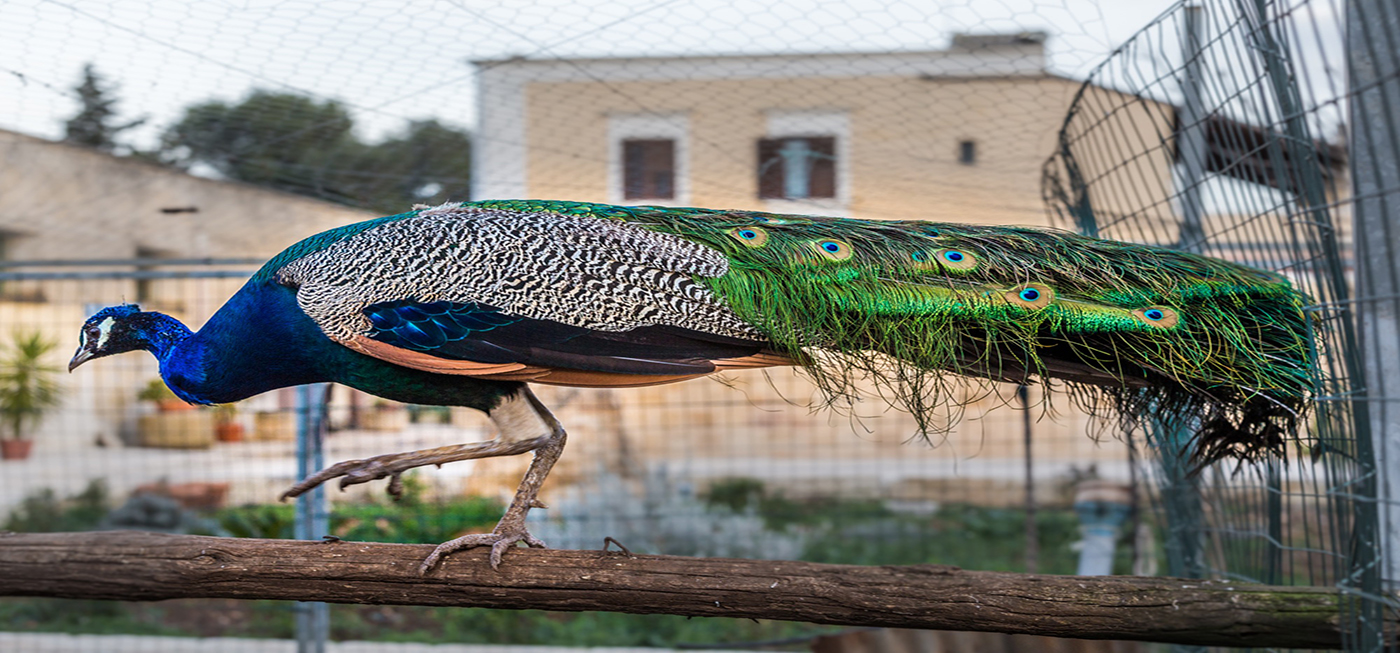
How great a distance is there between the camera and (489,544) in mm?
2779

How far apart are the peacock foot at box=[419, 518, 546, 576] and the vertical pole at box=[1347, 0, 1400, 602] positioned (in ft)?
7.25

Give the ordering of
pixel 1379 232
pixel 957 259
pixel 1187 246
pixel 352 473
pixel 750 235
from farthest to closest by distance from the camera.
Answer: pixel 1187 246 < pixel 352 473 < pixel 750 235 < pixel 957 259 < pixel 1379 232

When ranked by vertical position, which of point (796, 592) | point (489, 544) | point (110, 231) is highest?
point (110, 231)

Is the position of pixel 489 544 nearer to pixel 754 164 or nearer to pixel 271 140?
pixel 754 164

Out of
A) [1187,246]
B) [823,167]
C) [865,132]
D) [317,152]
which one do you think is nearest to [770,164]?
[823,167]

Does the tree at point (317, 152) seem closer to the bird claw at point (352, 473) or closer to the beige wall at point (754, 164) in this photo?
the beige wall at point (754, 164)

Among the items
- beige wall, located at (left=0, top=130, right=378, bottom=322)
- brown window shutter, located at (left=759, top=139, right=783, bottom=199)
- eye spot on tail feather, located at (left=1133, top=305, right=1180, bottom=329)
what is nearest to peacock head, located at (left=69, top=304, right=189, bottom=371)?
beige wall, located at (left=0, top=130, right=378, bottom=322)

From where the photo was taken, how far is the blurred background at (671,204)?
2.67 m

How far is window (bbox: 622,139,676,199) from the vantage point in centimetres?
516

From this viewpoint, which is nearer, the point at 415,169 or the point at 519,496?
the point at 519,496

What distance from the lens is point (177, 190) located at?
547 centimetres

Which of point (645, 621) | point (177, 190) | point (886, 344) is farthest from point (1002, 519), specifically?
point (177, 190)

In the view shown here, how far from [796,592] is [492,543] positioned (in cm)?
88

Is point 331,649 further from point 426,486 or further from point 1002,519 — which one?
point 1002,519
